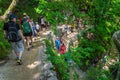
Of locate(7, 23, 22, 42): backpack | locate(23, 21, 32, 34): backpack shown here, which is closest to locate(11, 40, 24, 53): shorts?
locate(7, 23, 22, 42): backpack

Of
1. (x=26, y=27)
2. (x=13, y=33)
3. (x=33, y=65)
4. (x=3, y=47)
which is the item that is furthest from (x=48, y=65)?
(x=26, y=27)

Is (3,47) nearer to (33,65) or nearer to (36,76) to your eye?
(33,65)

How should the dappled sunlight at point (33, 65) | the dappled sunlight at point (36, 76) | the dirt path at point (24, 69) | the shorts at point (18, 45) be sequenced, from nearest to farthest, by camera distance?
the dappled sunlight at point (36, 76) → the dirt path at point (24, 69) → the shorts at point (18, 45) → the dappled sunlight at point (33, 65)

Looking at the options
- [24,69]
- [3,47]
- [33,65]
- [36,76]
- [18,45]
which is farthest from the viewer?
[3,47]

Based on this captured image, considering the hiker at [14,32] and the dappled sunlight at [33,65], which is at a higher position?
the hiker at [14,32]

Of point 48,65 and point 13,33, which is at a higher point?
point 13,33

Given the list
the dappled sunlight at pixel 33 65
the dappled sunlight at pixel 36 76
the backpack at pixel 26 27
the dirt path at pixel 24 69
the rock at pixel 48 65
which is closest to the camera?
the dappled sunlight at pixel 36 76

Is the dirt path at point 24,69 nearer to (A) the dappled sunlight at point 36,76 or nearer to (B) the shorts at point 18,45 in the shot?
(A) the dappled sunlight at point 36,76

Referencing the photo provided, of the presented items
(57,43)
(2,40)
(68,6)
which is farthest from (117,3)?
(57,43)

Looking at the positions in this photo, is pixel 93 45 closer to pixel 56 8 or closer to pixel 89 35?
pixel 89 35

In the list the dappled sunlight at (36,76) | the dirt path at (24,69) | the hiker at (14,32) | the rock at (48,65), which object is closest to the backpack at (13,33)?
the hiker at (14,32)

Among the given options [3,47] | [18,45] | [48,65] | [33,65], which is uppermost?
[18,45]

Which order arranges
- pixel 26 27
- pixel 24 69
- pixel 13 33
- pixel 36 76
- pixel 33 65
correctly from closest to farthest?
pixel 36 76, pixel 13 33, pixel 24 69, pixel 33 65, pixel 26 27

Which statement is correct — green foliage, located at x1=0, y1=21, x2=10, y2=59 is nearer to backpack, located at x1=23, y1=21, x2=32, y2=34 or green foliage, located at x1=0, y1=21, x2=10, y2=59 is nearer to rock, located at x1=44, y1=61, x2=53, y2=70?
backpack, located at x1=23, y1=21, x2=32, y2=34
